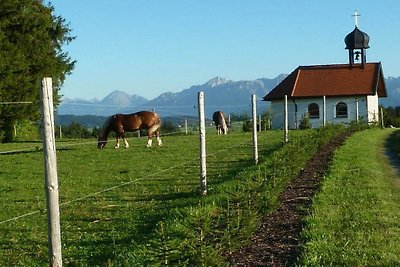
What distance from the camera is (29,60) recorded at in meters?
41.7

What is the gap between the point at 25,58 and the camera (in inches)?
1624

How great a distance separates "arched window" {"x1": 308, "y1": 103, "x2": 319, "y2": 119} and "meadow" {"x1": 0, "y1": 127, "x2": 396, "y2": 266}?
96.3ft

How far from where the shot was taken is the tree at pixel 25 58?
39562mm

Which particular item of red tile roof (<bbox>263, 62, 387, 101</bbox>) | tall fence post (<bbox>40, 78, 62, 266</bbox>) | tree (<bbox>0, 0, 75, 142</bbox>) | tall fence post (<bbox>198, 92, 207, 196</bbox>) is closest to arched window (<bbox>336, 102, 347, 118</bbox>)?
red tile roof (<bbox>263, 62, 387, 101</bbox>)

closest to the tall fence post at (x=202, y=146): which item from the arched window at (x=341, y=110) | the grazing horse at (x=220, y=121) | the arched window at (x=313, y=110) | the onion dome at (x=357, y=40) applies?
the grazing horse at (x=220, y=121)

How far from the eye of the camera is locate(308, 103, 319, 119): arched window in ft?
159

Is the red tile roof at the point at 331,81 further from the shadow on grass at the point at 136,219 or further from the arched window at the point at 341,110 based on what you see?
the shadow on grass at the point at 136,219

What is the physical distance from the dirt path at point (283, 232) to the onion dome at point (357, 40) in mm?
40297

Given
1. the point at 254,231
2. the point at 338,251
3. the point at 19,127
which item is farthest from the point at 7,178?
the point at 19,127

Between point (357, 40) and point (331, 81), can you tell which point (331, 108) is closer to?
point (331, 81)

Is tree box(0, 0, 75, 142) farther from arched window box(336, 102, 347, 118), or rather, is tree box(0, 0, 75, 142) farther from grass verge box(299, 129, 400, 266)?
grass verge box(299, 129, 400, 266)

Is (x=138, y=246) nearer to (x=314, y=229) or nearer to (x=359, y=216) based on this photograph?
(x=314, y=229)

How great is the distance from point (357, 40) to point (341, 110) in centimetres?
588

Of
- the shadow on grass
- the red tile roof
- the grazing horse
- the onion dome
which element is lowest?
the shadow on grass
